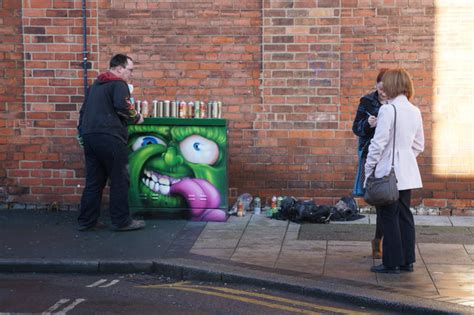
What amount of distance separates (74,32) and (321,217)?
12.8 ft

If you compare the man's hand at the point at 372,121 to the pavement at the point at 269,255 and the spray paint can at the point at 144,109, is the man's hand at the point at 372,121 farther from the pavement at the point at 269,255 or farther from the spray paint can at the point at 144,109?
the spray paint can at the point at 144,109

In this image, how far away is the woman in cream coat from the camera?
673 cm

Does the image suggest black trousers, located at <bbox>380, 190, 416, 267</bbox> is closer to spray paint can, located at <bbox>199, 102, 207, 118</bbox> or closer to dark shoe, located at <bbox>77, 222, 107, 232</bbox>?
spray paint can, located at <bbox>199, 102, 207, 118</bbox>

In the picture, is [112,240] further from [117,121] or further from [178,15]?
[178,15]

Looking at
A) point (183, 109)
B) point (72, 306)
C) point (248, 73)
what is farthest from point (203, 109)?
point (72, 306)

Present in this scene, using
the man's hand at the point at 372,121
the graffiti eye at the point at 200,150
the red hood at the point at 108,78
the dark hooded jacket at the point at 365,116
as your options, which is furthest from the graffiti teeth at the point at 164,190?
the man's hand at the point at 372,121

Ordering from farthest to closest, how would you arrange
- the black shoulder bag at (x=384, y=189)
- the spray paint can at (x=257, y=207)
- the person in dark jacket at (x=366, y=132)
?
the spray paint can at (x=257, y=207) < the person in dark jacket at (x=366, y=132) < the black shoulder bag at (x=384, y=189)

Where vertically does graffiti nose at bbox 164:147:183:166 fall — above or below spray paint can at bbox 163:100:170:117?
below

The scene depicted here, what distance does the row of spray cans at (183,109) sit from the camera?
9148mm

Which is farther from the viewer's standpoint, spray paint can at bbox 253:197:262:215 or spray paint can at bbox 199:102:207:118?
spray paint can at bbox 253:197:262:215

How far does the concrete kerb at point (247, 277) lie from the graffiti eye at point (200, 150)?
200 centimetres

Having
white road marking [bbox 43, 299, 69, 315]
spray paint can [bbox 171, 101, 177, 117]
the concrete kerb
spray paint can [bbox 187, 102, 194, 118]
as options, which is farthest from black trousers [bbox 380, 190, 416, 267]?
spray paint can [bbox 171, 101, 177, 117]

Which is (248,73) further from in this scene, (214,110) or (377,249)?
(377,249)

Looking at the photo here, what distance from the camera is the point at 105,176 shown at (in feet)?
28.9
